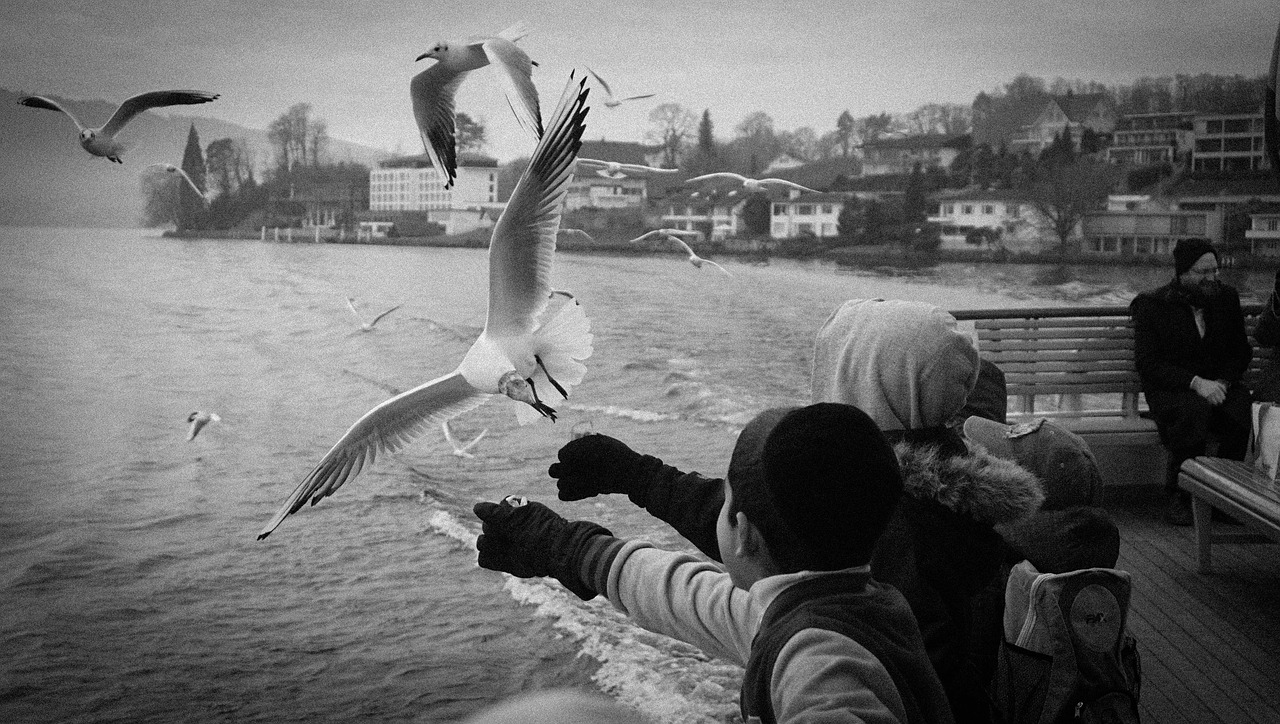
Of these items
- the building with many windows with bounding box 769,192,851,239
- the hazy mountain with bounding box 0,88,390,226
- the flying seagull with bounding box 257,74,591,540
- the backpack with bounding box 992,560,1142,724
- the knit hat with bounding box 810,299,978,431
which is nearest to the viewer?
the knit hat with bounding box 810,299,978,431

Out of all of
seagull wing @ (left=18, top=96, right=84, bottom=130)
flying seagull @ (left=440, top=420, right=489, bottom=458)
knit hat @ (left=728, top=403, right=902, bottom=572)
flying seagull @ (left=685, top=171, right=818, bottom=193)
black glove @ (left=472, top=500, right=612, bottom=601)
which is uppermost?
seagull wing @ (left=18, top=96, right=84, bottom=130)

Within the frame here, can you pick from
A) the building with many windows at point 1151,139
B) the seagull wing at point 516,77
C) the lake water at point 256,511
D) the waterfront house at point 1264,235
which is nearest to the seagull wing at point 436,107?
the seagull wing at point 516,77

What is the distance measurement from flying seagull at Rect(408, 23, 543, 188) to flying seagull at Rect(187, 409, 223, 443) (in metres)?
0.90

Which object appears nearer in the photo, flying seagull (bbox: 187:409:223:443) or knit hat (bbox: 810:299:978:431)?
knit hat (bbox: 810:299:978:431)

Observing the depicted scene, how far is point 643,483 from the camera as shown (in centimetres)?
141

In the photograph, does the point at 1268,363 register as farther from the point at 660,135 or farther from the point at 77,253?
the point at 77,253

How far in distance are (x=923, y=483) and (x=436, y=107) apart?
1922 millimetres

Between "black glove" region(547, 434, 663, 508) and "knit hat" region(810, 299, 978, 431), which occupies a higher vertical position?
"knit hat" region(810, 299, 978, 431)

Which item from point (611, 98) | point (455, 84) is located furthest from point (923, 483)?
point (611, 98)

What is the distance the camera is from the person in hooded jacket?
1.20 metres

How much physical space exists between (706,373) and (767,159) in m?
0.88

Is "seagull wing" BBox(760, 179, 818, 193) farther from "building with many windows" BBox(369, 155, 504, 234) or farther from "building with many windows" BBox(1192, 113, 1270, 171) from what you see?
"building with many windows" BBox(1192, 113, 1270, 171)

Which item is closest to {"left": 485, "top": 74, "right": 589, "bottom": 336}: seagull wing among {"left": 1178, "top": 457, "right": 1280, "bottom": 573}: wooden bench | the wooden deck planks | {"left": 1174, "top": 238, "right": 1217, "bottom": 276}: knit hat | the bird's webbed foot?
the bird's webbed foot

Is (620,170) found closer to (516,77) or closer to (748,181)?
(748,181)
